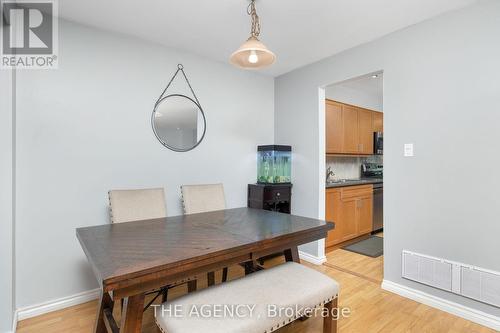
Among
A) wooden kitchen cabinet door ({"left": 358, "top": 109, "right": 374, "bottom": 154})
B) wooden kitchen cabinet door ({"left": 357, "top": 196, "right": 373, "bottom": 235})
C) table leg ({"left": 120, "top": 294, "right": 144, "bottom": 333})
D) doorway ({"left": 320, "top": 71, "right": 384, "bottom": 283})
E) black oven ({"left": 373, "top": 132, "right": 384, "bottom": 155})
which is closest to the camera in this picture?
table leg ({"left": 120, "top": 294, "right": 144, "bottom": 333})

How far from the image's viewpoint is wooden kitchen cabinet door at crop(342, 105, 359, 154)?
159 inches

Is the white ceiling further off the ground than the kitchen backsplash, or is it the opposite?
the white ceiling

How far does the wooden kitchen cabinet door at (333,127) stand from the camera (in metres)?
3.73

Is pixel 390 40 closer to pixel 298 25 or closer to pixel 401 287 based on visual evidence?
pixel 298 25

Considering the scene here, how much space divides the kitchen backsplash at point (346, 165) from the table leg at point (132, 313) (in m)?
3.62

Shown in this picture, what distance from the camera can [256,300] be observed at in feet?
4.44

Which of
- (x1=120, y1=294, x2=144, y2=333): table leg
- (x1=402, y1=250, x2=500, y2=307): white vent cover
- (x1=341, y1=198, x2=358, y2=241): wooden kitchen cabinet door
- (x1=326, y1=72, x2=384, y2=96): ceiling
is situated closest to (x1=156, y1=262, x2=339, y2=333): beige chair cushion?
(x1=120, y1=294, x2=144, y2=333): table leg

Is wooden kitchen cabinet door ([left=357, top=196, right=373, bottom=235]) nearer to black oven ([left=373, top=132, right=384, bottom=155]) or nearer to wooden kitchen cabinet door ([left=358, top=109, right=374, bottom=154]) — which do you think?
wooden kitchen cabinet door ([left=358, top=109, right=374, bottom=154])

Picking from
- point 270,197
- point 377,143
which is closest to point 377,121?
point 377,143

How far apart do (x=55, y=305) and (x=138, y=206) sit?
110 cm

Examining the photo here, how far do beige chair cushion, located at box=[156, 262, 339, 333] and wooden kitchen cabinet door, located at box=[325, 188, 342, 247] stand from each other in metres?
1.80

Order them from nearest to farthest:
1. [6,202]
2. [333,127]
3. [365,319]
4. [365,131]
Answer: [6,202] < [365,319] < [333,127] < [365,131]

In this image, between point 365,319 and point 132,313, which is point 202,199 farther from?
point 365,319

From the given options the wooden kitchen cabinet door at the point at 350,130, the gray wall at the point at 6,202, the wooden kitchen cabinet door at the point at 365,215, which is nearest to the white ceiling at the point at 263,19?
the gray wall at the point at 6,202
